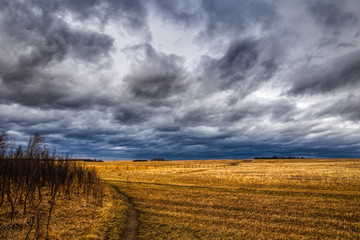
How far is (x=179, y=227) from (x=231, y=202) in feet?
25.3

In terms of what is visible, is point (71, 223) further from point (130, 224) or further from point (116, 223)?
point (130, 224)

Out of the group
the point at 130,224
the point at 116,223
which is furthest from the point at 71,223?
the point at 130,224

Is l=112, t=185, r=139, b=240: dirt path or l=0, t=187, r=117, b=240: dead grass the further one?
l=112, t=185, r=139, b=240: dirt path

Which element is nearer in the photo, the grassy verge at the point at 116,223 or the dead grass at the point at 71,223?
the dead grass at the point at 71,223

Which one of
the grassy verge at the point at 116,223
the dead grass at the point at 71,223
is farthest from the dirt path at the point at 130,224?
the dead grass at the point at 71,223

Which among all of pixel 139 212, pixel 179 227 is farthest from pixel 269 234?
pixel 139 212

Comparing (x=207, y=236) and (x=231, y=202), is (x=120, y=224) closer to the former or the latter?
(x=207, y=236)

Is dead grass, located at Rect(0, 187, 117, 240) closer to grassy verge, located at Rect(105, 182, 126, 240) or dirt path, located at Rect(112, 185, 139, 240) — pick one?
grassy verge, located at Rect(105, 182, 126, 240)

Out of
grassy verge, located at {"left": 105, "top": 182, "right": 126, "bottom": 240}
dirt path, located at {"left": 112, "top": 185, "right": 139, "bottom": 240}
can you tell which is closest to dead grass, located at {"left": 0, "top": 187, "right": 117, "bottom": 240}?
grassy verge, located at {"left": 105, "top": 182, "right": 126, "bottom": 240}

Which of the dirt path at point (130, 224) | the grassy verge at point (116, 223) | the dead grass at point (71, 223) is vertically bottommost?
the dirt path at point (130, 224)

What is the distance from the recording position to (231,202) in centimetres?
1767

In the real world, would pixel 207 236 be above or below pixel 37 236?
below

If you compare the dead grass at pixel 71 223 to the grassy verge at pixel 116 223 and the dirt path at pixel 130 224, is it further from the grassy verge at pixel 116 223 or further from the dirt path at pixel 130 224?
the dirt path at pixel 130 224

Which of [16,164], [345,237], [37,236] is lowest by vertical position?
[345,237]
